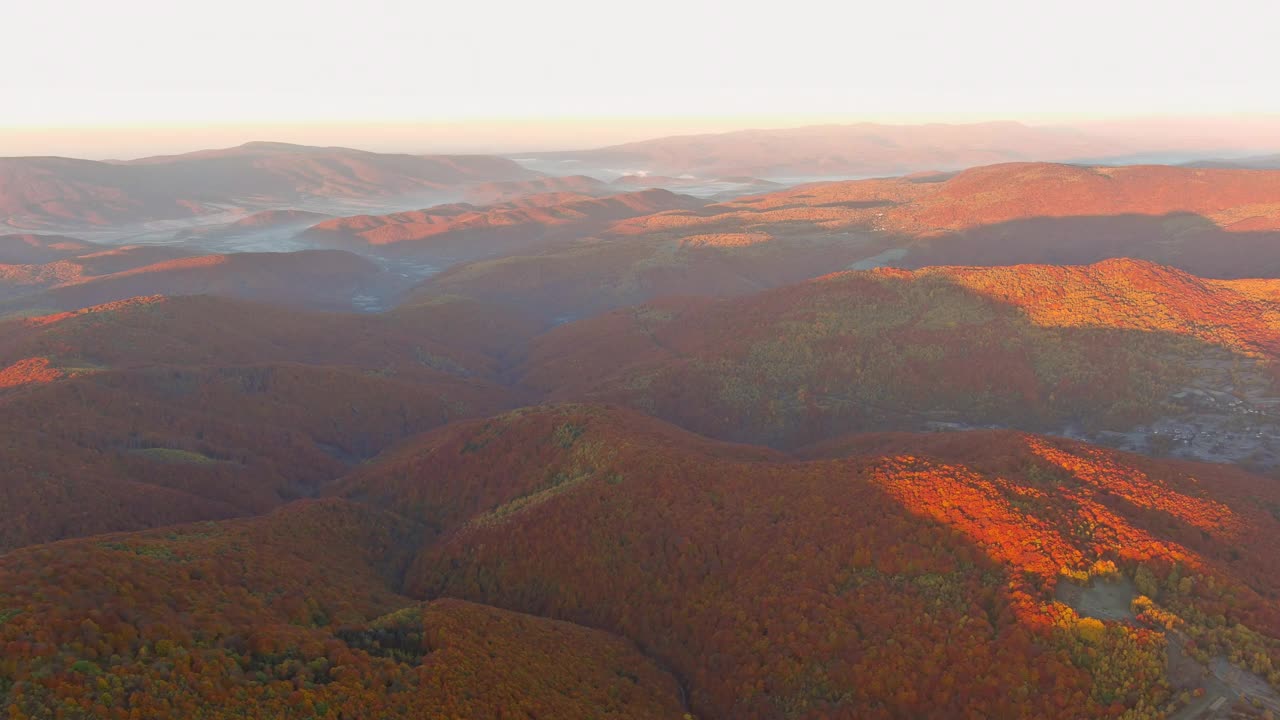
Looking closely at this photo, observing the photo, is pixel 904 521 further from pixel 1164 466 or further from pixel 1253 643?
pixel 1164 466

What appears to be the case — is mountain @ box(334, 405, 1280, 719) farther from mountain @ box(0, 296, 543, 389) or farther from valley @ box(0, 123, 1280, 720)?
mountain @ box(0, 296, 543, 389)

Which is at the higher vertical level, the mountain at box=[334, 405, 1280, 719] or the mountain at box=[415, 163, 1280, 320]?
the mountain at box=[415, 163, 1280, 320]

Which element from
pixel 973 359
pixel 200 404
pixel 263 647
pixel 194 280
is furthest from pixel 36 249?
pixel 973 359

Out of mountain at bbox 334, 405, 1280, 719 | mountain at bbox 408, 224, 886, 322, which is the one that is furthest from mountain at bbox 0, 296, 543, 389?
mountain at bbox 334, 405, 1280, 719

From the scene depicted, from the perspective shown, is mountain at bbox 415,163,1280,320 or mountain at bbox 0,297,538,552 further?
mountain at bbox 415,163,1280,320

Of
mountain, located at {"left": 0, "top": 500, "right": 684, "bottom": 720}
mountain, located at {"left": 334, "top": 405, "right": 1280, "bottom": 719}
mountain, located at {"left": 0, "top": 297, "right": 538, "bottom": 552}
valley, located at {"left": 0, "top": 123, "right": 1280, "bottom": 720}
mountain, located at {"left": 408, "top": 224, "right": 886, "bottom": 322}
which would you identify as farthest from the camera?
mountain, located at {"left": 408, "top": 224, "right": 886, "bottom": 322}

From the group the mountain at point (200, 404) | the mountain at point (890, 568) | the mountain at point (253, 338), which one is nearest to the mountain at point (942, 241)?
the mountain at point (253, 338)
